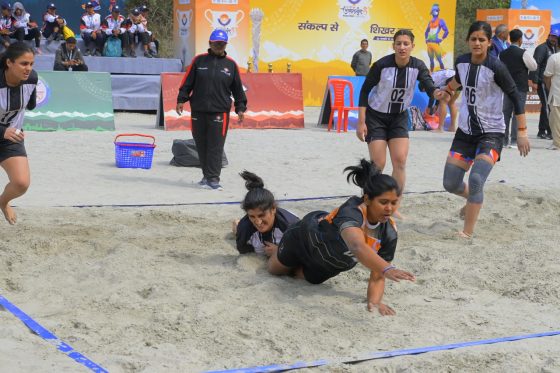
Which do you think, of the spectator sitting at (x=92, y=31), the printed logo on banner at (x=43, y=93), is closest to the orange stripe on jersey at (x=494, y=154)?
the printed logo on banner at (x=43, y=93)

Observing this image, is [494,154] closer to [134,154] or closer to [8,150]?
[8,150]

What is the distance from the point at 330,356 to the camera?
13.7 ft

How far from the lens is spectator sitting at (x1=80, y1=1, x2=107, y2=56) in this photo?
19688 millimetres

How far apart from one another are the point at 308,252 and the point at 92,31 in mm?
15691

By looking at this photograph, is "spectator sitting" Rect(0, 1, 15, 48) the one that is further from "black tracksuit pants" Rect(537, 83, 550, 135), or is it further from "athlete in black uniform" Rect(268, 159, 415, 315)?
"athlete in black uniform" Rect(268, 159, 415, 315)

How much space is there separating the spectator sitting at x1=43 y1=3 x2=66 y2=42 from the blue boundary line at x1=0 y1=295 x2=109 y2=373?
1563 cm

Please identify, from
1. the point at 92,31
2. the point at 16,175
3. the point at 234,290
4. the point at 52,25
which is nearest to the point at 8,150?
the point at 16,175

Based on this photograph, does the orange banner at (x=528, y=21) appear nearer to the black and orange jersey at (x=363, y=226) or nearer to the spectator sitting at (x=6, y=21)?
the spectator sitting at (x=6, y=21)

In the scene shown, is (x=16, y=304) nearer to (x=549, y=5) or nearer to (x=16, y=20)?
(x=16, y=20)

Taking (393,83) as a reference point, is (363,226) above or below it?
below

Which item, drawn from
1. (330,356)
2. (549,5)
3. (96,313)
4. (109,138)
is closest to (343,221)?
(330,356)

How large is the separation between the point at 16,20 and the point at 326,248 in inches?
618

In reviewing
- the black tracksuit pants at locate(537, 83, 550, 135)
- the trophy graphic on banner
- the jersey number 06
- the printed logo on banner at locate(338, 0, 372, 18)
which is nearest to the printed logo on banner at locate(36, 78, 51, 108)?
the trophy graphic on banner

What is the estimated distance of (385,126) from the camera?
768cm
